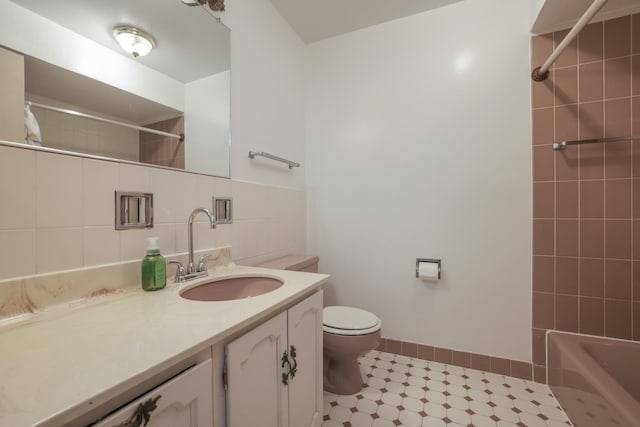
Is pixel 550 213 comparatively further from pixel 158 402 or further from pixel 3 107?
pixel 3 107

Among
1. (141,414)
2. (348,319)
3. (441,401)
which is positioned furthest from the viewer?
(348,319)

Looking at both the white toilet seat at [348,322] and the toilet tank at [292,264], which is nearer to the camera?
the white toilet seat at [348,322]

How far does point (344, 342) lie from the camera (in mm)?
1432

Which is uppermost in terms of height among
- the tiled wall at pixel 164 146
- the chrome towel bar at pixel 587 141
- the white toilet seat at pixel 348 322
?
the chrome towel bar at pixel 587 141

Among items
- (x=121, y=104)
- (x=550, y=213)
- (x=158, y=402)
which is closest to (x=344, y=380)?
(x=158, y=402)

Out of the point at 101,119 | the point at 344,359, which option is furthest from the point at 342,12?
the point at 344,359

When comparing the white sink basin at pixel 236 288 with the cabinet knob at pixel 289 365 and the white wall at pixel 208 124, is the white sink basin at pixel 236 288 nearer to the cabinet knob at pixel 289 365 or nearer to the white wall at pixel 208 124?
the cabinet knob at pixel 289 365

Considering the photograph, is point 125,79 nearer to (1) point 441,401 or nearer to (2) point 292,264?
(2) point 292,264

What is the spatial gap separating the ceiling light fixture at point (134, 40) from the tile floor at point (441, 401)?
1.83m

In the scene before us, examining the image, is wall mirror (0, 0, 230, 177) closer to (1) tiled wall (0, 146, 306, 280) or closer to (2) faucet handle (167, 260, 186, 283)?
(1) tiled wall (0, 146, 306, 280)

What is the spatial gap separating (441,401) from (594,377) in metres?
0.67

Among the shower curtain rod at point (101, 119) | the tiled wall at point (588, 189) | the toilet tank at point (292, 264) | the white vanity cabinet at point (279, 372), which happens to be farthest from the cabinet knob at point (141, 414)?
the tiled wall at point (588, 189)

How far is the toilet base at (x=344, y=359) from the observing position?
1.43 meters

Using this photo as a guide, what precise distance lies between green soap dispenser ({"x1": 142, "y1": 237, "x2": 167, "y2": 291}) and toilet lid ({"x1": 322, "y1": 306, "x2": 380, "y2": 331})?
2.98 feet
